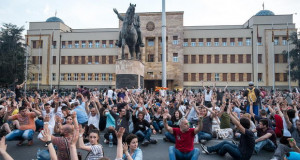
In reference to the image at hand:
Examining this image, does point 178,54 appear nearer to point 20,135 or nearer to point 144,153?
point 144,153

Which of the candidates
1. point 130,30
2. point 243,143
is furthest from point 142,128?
point 130,30

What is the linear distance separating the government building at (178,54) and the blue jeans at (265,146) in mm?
35898

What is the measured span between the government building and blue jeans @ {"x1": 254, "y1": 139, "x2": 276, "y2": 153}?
35898 millimetres

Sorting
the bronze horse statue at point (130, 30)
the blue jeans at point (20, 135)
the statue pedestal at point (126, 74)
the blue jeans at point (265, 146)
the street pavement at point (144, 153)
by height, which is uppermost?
the bronze horse statue at point (130, 30)

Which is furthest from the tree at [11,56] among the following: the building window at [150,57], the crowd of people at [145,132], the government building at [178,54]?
the crowd of people at [145,132]

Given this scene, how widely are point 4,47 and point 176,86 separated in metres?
30.7

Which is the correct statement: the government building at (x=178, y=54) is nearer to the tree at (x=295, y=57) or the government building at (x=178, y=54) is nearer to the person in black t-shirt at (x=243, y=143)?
the tree at (x=295, y=57)

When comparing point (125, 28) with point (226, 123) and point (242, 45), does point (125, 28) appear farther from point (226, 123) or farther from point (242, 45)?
point (242, 45)

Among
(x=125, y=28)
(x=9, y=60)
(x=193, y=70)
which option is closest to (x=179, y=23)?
(x=193, y=70)

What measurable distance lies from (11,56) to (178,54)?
28.8 m

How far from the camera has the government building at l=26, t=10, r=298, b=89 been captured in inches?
1665

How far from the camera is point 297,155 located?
3932mm

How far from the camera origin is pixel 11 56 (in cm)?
3769

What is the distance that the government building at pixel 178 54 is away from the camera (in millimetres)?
42281
